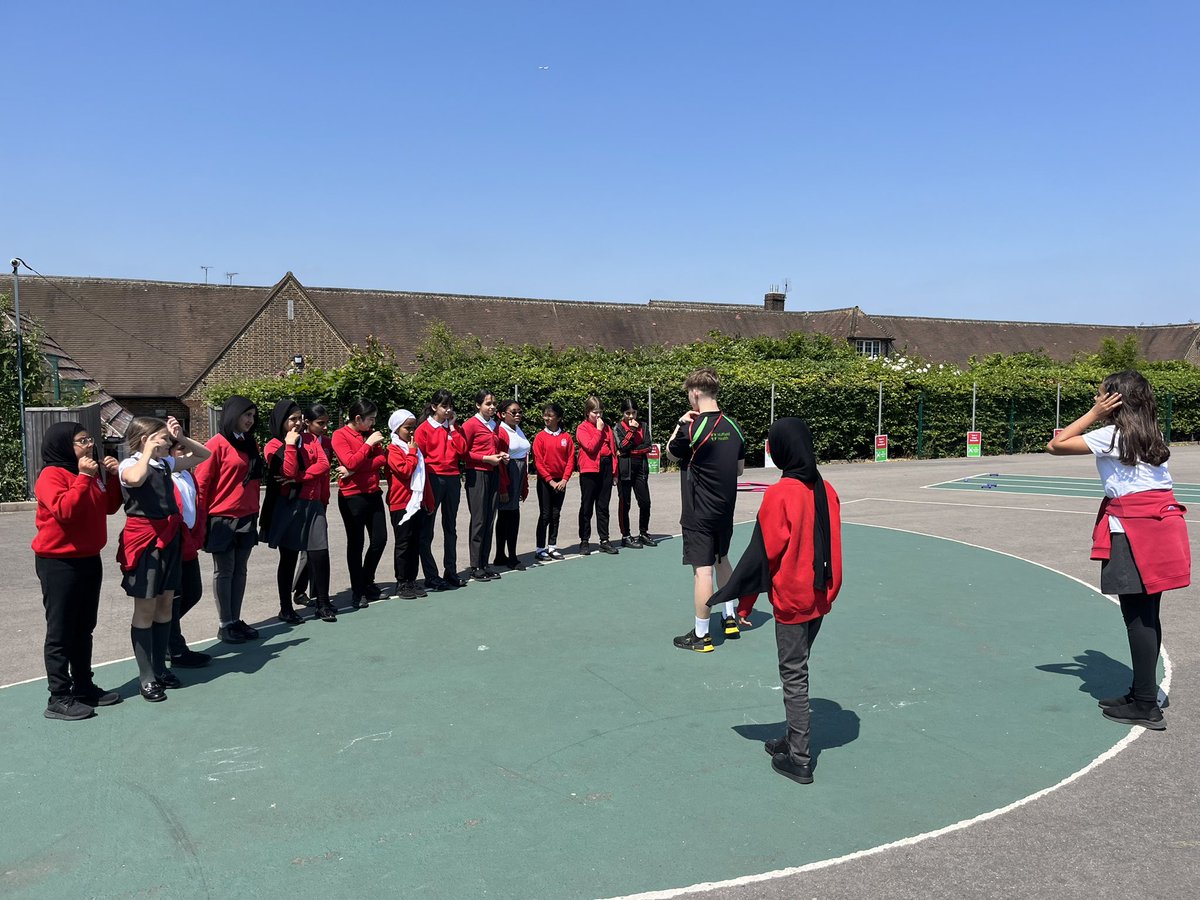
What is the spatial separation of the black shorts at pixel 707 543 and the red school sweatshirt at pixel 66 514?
397 centimetres

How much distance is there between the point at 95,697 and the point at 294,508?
243 cm

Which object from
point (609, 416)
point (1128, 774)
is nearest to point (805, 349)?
point (609, 416)

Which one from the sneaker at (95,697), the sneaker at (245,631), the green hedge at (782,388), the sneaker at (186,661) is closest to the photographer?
the sneaker at (95,697)

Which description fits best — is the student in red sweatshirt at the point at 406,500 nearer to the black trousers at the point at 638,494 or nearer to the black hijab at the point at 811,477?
the black trousers at the point at 638,494

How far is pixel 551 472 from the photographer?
11352 mm

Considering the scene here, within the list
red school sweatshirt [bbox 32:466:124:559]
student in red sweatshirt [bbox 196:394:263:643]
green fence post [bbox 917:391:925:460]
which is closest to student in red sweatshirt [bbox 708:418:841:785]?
red school sweatshirt [bbox 32:466:124:559]

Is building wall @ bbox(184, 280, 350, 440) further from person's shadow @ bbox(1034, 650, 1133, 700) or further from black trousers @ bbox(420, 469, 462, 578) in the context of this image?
person's shadow @ bbox(1034, 650, 1133, 700)

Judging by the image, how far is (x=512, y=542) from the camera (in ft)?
35.0

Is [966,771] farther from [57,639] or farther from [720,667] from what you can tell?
[57,639]

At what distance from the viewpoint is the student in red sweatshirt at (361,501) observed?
8586 millimetres

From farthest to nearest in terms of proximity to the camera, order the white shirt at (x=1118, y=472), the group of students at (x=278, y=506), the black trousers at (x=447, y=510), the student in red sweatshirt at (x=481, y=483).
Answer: the student in red sweatshirt at (x=481, y=483)
the black trousers at (x=447, y=510)
the group of students at (x=278, y=506)
the white shirt at (x=1118, y=472)

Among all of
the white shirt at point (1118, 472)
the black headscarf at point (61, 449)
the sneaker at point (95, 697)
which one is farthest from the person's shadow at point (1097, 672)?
the black headscarf at point (61, 449)

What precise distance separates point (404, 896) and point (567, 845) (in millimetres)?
746

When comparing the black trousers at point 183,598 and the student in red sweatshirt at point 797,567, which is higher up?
the student in red sweatshirt at point 797,567
